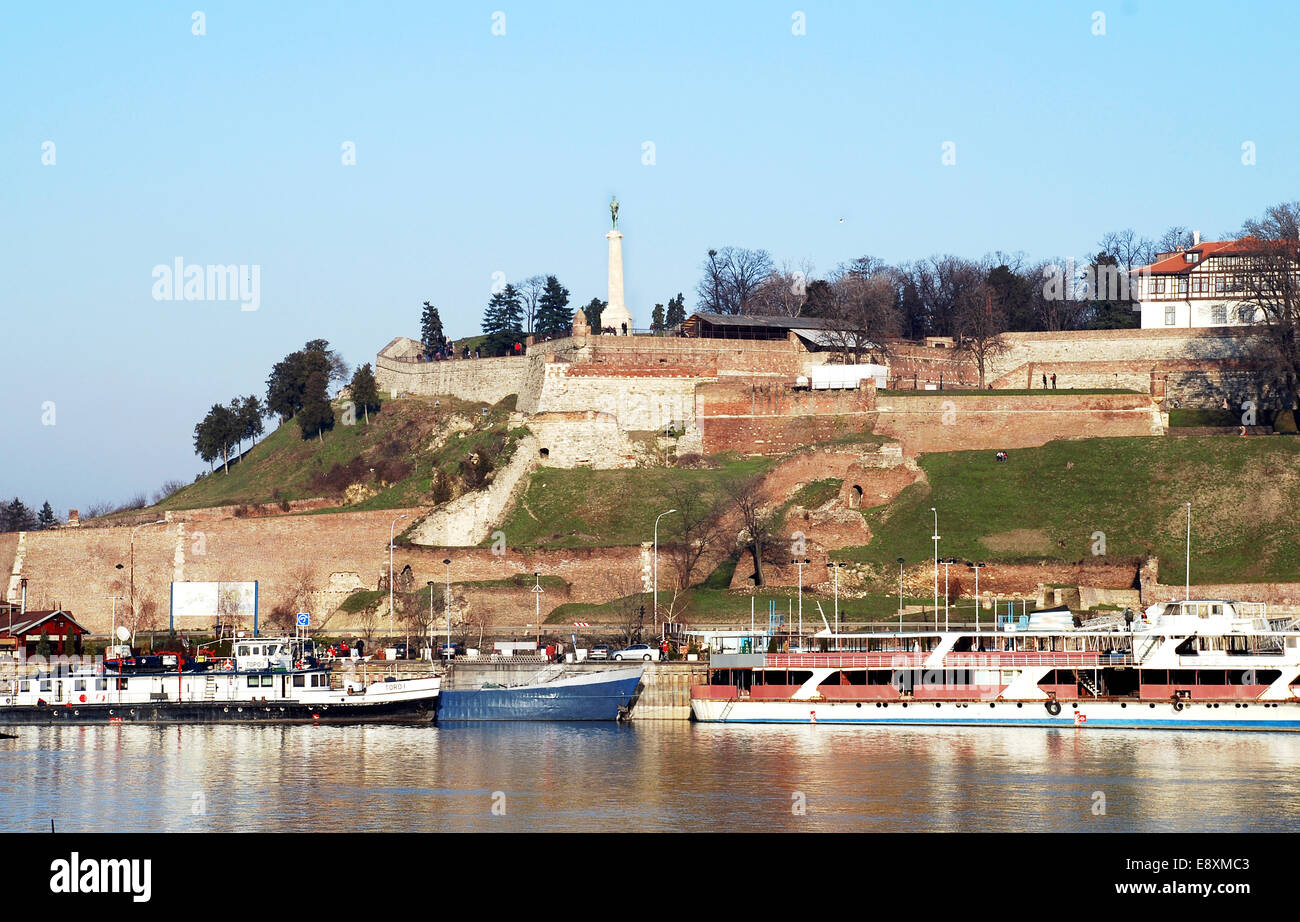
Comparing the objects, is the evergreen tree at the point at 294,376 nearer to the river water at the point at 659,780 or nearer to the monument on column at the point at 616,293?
the monument on column at the point at 616,293

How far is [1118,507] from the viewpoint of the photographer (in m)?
72.0

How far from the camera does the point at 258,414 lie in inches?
4390

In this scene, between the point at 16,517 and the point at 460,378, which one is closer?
the point at 460,378

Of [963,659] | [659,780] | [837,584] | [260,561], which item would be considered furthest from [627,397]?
[659,780]

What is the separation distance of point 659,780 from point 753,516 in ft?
108

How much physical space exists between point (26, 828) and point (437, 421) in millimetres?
62481

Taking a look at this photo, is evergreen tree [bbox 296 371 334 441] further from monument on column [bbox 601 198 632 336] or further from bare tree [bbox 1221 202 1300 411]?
bare tree [bbox 1221 202 1300 411]

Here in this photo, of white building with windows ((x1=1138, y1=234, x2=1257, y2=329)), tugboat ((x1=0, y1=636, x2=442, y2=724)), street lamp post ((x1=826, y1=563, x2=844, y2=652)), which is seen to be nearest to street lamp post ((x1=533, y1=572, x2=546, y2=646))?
tugboat ((x1=0, y1=636, x2=442, y2=724))

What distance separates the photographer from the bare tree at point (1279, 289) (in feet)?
264

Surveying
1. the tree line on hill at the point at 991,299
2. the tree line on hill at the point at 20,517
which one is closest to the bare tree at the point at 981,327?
the tree line on hill at the point at 991,299

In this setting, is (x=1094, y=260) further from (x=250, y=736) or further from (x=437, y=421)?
(x=250, y=736)

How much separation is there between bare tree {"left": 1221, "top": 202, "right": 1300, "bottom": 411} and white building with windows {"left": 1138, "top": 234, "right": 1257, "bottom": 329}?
7.05 metres

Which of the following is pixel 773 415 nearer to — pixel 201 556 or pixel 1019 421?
pixel 1019 421
